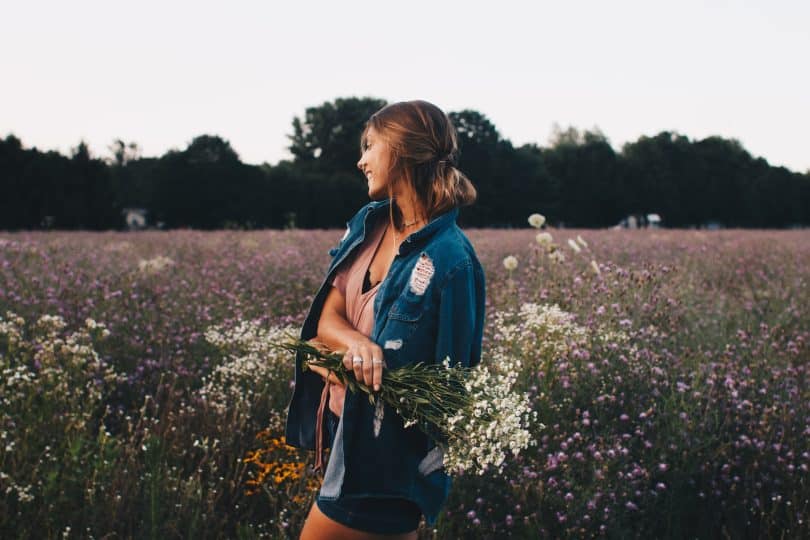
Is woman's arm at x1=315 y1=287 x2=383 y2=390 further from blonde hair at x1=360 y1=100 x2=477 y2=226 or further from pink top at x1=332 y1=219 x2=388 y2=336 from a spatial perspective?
blonde hair at x1=360 y1=100 x2=477 y2=226

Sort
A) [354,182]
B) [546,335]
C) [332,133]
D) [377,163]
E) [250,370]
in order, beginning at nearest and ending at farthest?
[377,163] < [546,335] < [250,370] < [354,182] < [332,133]

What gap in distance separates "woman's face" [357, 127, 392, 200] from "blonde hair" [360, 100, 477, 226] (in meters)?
0.01

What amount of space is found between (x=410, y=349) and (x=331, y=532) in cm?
52

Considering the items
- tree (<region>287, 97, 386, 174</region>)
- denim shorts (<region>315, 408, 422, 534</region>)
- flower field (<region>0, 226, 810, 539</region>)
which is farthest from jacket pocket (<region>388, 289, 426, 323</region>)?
tree (<region>287, 97, 386, 174</region>)

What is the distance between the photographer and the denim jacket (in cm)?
177

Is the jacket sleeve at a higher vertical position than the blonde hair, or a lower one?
lower

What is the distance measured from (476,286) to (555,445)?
72.9 inches

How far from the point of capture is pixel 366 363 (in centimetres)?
167

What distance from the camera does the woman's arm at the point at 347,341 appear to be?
1.67 m

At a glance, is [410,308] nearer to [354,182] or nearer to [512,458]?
[512,458]

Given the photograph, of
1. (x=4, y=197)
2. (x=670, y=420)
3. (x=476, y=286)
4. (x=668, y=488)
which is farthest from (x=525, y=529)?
(x=4, y=197)

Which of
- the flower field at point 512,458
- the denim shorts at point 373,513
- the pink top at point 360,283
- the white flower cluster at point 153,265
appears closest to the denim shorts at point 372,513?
the denim shorts at point 373,513

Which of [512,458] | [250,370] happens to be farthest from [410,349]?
[250,370]

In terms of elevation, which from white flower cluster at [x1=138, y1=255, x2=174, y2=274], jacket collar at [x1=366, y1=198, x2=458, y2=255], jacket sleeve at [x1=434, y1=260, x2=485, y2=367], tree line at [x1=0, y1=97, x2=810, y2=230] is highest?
tree line at [x1=0, y1=97, x2=810, y2=230]
